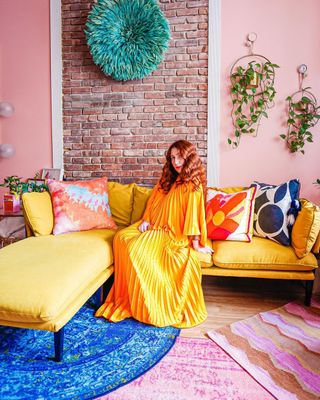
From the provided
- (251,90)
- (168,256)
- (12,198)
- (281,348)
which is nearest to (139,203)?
(168,256)

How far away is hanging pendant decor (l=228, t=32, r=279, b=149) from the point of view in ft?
10.1

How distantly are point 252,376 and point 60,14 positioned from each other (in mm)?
3536

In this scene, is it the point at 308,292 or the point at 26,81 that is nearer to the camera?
the point at 308,292

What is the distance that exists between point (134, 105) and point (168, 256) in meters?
1.71

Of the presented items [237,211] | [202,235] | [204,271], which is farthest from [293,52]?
[204,271]

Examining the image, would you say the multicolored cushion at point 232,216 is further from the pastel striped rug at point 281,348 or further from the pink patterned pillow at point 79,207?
the pink patterned pillow at point 79,207

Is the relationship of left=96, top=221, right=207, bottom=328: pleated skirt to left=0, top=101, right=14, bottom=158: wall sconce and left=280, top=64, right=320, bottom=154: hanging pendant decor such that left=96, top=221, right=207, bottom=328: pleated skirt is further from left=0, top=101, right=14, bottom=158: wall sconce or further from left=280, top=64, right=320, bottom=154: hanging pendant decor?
left=0, top=101, right=14, bottom=158: wall sconce

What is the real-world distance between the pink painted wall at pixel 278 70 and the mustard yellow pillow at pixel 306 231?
0.85 meters

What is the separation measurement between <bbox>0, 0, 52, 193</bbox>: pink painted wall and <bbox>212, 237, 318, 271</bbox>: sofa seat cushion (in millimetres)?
2148

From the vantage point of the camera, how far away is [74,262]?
2057 millimetres

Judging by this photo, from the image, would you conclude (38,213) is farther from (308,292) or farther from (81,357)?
(308,292)

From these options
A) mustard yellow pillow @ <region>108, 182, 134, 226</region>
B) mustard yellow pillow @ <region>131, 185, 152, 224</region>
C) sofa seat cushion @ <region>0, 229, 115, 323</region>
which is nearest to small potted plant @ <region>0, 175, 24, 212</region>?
sofa seat cushion @ <region>0, 229, 115, 323</region>

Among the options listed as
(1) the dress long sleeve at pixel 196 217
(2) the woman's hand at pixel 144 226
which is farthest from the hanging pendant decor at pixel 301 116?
(2) the woman's hand at pixel 144 226

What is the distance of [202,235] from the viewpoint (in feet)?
8.10
